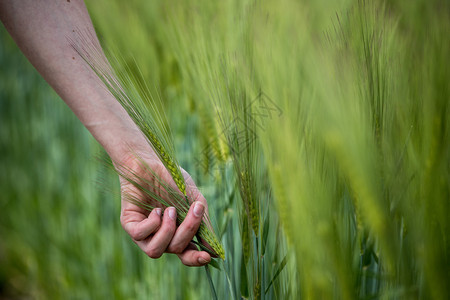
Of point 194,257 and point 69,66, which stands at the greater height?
point 69,66

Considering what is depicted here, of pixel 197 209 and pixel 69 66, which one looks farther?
pixel 69 66

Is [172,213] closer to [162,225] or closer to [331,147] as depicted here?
[162,225]

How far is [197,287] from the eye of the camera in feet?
2.94

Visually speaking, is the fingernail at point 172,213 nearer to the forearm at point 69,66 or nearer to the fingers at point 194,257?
the fingers at point 194,257

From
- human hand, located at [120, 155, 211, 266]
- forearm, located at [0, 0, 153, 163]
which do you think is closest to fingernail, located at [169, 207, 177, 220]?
human hand, located at [120, 155, 211, 266]

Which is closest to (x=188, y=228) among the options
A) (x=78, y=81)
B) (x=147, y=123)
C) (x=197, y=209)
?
(x=197, y=209)

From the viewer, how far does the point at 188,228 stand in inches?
20.1

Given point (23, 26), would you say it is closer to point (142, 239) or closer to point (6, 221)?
point (142, 239)

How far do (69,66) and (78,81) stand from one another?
1.2 inches

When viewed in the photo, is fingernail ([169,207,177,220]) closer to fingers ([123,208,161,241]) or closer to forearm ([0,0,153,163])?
fingers ([123,208,161,241])

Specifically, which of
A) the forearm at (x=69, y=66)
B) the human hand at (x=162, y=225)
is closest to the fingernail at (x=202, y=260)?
the human hand at (x=162, y=225)

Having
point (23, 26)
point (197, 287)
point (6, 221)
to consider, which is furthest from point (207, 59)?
point (6, 221)

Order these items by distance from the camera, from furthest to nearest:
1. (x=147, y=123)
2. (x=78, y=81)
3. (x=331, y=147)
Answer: (x=78, y=81) < (x=147, y=123) < (x=331, y=147)

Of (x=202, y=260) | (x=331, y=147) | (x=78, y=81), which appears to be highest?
(x=78, y=81)
